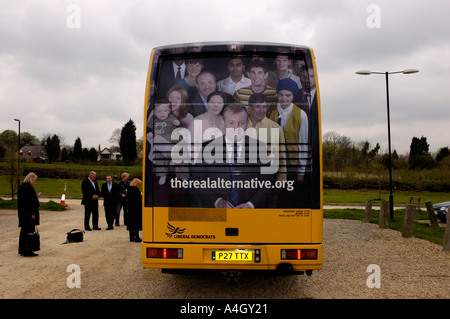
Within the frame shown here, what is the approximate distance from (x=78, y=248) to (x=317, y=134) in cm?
693

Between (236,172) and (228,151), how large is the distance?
277 millimetres

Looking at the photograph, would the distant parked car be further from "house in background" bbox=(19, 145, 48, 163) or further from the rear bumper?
"house in background" bbox=(19, 145, 48, 163)

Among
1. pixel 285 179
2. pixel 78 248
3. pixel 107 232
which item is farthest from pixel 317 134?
pixel 107 232

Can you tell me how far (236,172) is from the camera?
4.80 m

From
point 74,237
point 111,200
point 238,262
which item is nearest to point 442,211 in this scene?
point 111,200

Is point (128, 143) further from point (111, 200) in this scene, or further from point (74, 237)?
point (74, 237)

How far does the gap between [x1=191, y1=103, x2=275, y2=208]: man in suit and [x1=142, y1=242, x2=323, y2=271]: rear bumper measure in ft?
1.70

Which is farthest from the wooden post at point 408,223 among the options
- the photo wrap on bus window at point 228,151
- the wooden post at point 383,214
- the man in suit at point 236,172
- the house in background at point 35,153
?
the house in background at point 35,153

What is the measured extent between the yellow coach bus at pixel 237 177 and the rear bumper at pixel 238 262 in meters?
0.01

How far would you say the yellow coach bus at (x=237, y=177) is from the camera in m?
4.79
